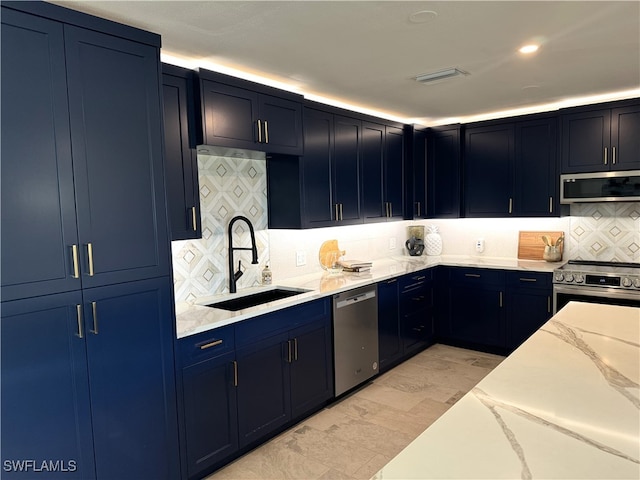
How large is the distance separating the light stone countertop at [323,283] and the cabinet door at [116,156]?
45cm

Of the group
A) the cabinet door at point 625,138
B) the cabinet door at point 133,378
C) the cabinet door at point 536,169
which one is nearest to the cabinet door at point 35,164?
the cabinet door at point 133,378

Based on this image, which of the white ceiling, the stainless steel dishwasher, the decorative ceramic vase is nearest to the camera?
the white ceiling

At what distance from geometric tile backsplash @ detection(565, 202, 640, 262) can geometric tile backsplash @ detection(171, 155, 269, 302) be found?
127 inches

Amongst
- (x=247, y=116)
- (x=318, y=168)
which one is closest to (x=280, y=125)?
(x=247, y=116)

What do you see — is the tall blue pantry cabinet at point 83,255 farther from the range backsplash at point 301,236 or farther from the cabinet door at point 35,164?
the range backsplash at point 301,236

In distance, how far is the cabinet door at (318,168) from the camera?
3533 millimetres

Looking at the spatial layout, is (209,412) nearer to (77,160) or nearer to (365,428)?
(365,428)

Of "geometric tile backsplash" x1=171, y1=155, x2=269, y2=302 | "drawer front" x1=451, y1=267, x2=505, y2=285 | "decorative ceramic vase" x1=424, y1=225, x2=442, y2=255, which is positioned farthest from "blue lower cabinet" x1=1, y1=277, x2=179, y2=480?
"decorative ceramic vase" x1=424, y1=225, x2=442, y2=255

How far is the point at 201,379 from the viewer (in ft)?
7.98

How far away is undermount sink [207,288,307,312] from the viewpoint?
10.0 feet

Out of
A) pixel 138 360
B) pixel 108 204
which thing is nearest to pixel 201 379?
pixel 138 360

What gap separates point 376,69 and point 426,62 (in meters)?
0.35

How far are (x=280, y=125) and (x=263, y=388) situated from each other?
1.88 metres

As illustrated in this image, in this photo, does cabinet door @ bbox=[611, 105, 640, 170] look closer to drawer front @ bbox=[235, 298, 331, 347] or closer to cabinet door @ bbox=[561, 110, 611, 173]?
cabinet door @ bbox=[561, 110, 611, 173]
